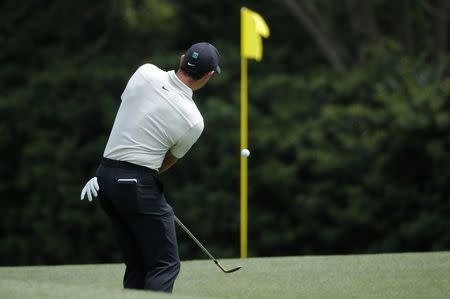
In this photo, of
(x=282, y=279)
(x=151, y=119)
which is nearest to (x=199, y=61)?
(x=151, y=119)

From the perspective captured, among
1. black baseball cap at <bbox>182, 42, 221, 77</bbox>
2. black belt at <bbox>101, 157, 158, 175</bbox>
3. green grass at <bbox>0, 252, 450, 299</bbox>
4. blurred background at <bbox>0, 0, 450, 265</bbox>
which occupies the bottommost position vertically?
blurred background at <bbox>0, 0, 450, 265</bbox>

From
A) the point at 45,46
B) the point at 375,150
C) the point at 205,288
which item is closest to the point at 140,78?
the point at 205,288

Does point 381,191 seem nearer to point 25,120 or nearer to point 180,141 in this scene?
point 25,120

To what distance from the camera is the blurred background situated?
2031cm

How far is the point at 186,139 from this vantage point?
673cm

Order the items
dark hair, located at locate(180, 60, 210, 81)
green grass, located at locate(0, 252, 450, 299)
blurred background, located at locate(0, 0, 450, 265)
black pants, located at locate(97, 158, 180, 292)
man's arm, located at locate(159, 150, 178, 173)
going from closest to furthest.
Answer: black pants, located at locate(97, 158, 180, 292), dark hair, located at locate(180, 60, 210, 81), man's arm, located at locate(159, 150, 178, 173), green grass, located at locate(0, 252, 450, 299), blurred background, located at locate(0, 0, 450, 265)

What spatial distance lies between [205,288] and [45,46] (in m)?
19.3

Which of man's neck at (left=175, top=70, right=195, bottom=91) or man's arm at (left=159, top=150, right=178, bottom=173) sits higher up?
man's neck at (left=175, top=70, right=195, bottom=91)

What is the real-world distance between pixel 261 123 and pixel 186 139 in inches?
633

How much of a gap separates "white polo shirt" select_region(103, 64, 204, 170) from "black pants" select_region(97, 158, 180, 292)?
0.08 metres

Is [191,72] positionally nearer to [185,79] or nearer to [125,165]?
[185,79]

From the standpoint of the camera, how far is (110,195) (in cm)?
668

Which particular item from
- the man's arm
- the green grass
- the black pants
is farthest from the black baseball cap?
→ the green grass

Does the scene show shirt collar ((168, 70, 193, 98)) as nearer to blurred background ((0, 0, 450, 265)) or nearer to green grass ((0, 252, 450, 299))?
green grass ((0, 252, 450, 299))
